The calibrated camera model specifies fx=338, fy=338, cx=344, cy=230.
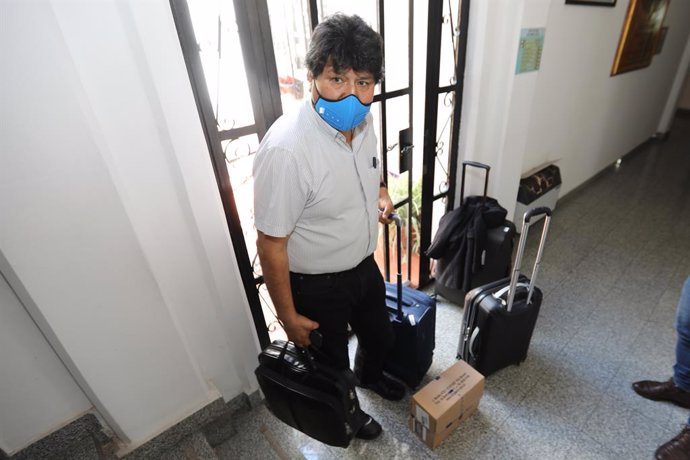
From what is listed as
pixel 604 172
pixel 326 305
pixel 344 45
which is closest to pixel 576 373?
pixel 326 305

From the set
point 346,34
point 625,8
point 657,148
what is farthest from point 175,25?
point 657,148

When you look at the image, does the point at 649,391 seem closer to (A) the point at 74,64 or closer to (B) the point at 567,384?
(B) the point at 567,384

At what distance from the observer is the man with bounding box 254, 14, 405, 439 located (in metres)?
0.89

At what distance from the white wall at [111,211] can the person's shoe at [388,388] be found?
31.3 inches

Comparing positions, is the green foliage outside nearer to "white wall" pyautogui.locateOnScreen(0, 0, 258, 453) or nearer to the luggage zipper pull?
the luggage zipper pull

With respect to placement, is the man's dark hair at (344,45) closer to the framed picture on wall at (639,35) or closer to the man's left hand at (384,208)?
the man's left hand at (384,208)

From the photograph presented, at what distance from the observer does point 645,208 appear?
10.1ft

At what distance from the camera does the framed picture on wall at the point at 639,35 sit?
2.92m

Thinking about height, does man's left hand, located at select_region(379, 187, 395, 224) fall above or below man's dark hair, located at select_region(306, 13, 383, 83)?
below

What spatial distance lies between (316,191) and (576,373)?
1608 mm

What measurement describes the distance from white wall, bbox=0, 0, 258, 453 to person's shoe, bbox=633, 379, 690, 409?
184cm

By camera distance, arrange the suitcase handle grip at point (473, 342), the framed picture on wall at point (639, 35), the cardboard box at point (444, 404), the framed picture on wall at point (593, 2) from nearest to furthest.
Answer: the cardboard box at point (444, 404), the suitcase handle grip at point (473, 342), the framed picture on wall at point (593, 2), the framed picture on wall at point (639, 35)

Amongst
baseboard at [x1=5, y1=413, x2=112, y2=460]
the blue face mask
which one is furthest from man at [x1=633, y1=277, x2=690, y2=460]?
baseboard at [x1=5, y1=413, x2=112, y2=460]

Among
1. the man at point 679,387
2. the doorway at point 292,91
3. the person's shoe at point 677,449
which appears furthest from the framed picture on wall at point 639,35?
the person's shoe at point 677,449
